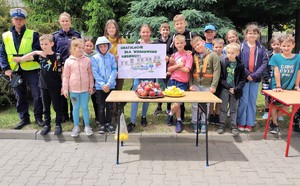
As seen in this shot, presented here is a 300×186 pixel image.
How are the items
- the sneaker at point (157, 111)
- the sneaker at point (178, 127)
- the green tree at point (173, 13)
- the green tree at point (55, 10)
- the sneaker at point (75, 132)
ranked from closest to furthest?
1. the sneaker at point (75, 132)
2. the sneaker at point (178, 127)
3. the sneaker at point (157, 111)
4. the green tree at point (173, 13)
5. the green tree at point (55, 10)

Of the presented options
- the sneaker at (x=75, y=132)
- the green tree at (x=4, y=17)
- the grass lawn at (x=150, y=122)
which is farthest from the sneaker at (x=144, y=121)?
the green tree at (x=4, y=17)

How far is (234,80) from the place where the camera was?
5660 millimetres

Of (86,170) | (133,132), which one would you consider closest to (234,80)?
(133,132)

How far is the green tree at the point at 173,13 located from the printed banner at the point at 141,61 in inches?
137

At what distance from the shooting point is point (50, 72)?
548 cm

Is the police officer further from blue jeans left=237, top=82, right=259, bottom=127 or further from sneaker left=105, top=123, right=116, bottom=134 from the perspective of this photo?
blue jeans left=237, top=82, right=259, bottom=127

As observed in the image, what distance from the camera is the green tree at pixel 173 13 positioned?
9.01 meters

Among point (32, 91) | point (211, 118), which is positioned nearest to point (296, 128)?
point (211, 118)

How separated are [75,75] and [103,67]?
49 centimetres

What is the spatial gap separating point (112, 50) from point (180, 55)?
4.19 ft

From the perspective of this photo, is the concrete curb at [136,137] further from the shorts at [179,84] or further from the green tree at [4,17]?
the green tree at [4,17]

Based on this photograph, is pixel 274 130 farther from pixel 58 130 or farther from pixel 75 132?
pixel 58 130

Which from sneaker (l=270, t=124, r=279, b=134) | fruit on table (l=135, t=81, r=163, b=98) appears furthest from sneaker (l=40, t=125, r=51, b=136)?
sneaker (l=270, t=124, r=279, b=134)

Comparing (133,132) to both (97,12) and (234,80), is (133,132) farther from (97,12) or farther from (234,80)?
(97,12)
